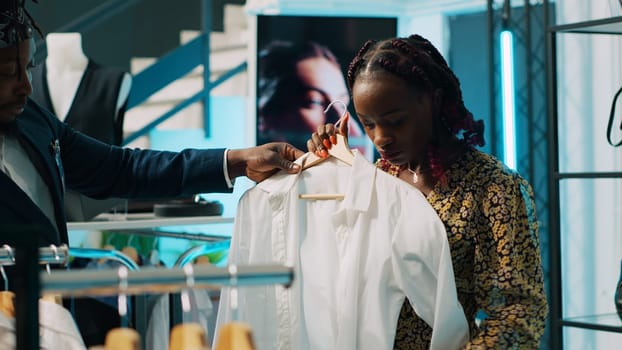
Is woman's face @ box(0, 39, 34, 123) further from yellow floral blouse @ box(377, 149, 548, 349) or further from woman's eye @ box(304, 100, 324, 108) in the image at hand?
woman's eye @ box(304, 100, 324, 108)

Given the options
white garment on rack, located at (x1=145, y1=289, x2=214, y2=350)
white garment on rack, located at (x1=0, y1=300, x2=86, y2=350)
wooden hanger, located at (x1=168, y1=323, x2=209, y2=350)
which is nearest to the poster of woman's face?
white garment on rack, located at (x1=145, y1=289, x2=214, y2=350)

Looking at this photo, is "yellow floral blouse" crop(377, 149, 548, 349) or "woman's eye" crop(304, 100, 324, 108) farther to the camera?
"woman's eye" crop(304, 100, 324, 108)

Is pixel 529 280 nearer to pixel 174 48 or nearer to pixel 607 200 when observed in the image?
pixel 607 200

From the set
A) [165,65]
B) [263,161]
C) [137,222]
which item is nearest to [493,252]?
[263,161]

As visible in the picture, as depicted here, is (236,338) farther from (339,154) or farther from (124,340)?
(339,154)

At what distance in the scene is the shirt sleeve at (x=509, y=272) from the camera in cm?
191

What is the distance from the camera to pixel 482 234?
77.9 inches

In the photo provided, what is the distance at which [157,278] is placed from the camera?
1188mm

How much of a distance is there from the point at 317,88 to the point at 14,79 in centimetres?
392

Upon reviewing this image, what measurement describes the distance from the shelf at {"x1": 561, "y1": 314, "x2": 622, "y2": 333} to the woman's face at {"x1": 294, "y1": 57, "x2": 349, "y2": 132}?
8.41 ft

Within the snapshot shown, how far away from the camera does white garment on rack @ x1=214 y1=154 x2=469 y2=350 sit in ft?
6.57

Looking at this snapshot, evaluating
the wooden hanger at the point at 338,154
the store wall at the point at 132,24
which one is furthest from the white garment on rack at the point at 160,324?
the store wall at the point at 132,24

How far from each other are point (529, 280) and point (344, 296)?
16.7 inches

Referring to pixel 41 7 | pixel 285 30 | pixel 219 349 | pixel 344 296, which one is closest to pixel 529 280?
pixel 344 296
